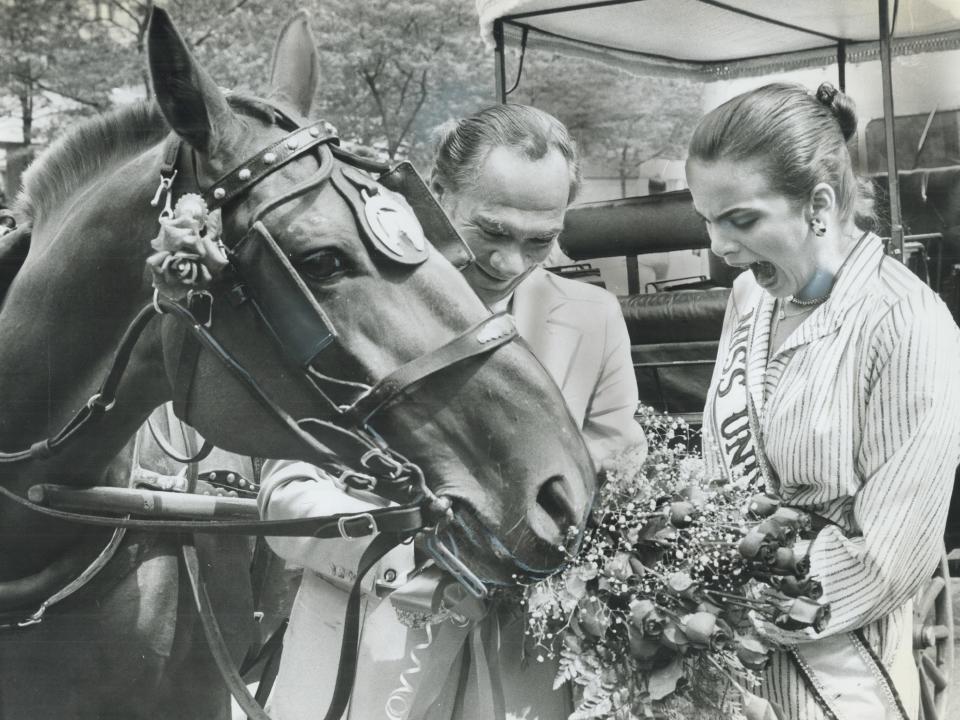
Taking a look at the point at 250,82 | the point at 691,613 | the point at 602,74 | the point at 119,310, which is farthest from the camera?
the point at 602,74

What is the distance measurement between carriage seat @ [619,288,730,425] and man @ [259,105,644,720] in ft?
2.65

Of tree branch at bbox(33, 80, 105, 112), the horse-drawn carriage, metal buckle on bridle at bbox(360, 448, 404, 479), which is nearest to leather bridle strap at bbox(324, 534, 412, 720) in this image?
metal buckle on bridle at bbox(360, 448, 404, 479)

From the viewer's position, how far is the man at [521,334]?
1355mm

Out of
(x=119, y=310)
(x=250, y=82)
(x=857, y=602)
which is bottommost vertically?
(x=857, y=602)

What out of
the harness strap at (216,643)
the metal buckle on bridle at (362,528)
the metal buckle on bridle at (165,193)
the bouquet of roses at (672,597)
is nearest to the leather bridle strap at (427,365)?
the metal buckle on bridle at (362,528)

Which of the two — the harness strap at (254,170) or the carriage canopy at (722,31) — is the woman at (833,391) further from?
the carriage canopy at (722,31)

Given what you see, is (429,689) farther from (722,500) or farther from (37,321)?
(37,321)

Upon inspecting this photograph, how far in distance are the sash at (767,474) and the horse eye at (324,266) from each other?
1.87 ft

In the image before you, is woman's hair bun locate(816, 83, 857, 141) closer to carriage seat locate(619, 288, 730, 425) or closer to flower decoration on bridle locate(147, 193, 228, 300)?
flower decoration on bridle locate(147, 193, 228, 300)

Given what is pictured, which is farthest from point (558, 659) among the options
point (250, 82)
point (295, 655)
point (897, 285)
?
point (250, 82)

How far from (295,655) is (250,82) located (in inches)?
53.1

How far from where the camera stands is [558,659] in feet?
4.18

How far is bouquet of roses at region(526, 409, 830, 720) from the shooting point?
42.2 inches

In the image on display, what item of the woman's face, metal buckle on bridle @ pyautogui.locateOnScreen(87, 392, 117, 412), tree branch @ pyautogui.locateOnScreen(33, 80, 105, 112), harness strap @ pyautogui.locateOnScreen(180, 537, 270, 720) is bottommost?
harness strap @ pyautogui.locateOnScreen(180, 537, 270, 720)
